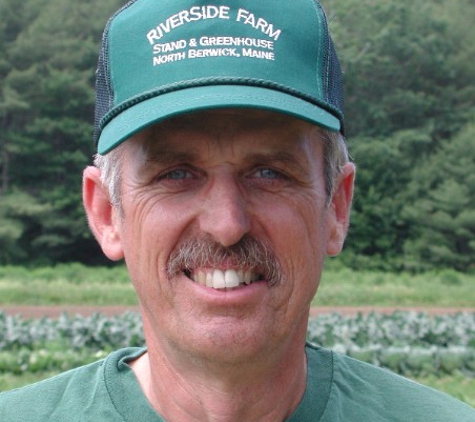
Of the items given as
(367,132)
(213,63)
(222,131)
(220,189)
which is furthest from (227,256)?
(367,132)

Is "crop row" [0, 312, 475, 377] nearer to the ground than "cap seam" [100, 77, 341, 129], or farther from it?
nearer to the ground

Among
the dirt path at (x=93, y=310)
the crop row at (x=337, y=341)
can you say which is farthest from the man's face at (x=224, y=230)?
the dirt path at (x=93, y=310)

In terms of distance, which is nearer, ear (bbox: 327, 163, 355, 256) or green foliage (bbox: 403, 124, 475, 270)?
ear (bbox: 327, 163, 355, 256)

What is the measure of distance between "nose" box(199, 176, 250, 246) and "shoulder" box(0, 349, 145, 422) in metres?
0.56

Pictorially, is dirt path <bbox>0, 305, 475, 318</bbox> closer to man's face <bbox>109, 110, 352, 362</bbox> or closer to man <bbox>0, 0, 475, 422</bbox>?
man <bbox>0, 0, 475, 422</bbox>

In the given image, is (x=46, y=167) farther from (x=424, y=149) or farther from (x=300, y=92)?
(x=300, y=92)

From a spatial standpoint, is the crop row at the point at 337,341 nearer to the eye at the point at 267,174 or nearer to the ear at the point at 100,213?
the ear at the point at 100,213

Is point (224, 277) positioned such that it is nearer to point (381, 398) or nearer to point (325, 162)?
point (325, 162)

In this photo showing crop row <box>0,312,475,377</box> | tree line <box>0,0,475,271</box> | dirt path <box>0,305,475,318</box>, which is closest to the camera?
crop row <box>0,312,475,377</box>

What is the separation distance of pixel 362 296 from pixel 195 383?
1974 centimetres

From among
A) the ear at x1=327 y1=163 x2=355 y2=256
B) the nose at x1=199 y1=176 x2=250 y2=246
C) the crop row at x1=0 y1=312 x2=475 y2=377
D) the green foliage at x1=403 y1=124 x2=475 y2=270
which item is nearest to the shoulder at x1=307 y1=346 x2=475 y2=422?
the ear at x1=327 y1=163 x2=355 y2=256

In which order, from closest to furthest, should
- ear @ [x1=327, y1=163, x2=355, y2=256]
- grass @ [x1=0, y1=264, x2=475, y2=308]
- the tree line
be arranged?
ear @ [x1=327, y1=163, x2=355, y2=256] < grass @ [x1=0, y1=264, x2=475, y2=308] < the tree line

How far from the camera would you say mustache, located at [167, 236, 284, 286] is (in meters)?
1.88

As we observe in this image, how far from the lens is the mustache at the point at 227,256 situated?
6.17 feet
